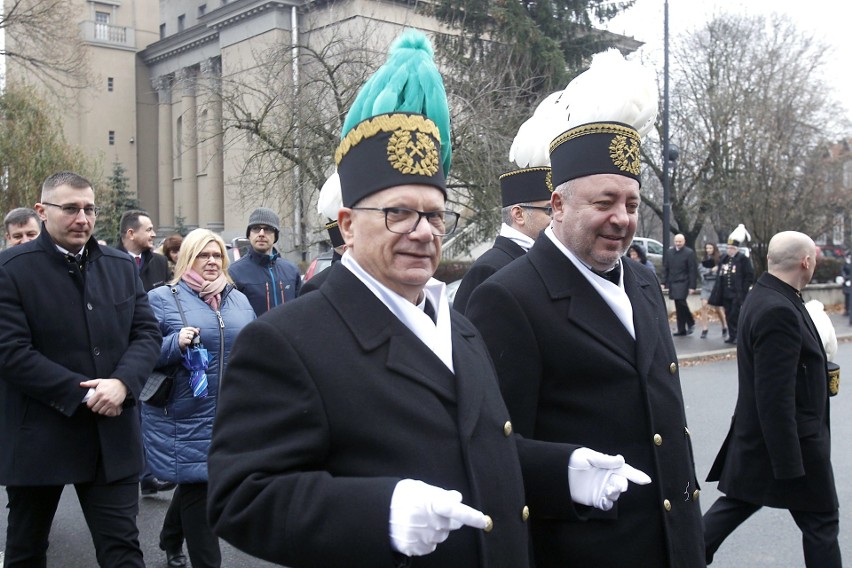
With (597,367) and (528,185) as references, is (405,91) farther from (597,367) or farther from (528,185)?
(528,185)

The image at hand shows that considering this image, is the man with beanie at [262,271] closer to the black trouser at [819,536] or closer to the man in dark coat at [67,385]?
the man in dark coat at [67,385]

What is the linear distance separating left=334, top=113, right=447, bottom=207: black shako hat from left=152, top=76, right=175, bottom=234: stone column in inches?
1927

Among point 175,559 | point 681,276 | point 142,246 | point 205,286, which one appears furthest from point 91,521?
point 681,276

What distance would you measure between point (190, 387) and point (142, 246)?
3.84 m

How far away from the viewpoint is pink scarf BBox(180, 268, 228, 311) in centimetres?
516

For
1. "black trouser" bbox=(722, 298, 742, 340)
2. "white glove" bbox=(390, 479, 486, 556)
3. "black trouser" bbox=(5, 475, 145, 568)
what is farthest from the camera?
"black trouser" bbox=(722, 298, 742, 340)

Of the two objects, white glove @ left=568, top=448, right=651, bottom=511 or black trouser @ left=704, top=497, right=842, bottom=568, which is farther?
black trouser @ left=704, top=497, right=842, bottom=568

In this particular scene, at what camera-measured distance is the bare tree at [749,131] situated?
25703 millimetres

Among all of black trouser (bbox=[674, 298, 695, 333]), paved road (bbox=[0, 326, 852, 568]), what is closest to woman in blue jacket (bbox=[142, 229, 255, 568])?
paved road (bbox=[0, 326, 852, 568])

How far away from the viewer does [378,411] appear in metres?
2.06

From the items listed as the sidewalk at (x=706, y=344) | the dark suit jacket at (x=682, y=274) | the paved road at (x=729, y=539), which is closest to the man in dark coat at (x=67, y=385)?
the paved road at (x=729, y=539)

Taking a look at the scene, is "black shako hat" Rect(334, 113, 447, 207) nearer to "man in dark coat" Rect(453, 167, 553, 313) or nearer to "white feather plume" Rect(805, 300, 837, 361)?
"man in dark coat" Rect(453, 167, 553, 313)

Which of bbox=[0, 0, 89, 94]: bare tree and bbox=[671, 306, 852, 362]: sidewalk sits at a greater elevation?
bbox=[0, 0, 89, 94]: bare tree

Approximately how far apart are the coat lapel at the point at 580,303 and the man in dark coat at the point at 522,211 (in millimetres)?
1952
